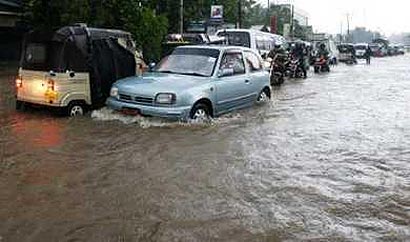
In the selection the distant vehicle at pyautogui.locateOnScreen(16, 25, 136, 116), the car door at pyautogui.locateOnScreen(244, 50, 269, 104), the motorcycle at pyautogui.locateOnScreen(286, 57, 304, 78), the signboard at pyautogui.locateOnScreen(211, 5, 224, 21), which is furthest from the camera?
the signboard at pyautogui.locateOnScreen(211, 5, 224, 21)

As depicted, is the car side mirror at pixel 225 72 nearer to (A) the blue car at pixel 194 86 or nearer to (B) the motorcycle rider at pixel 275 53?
(A) the blue car at pixel 194 86

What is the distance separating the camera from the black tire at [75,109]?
37.3 feet

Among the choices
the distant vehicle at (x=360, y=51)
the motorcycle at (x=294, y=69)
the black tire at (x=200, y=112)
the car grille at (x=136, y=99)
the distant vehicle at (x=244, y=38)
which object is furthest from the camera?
the distant vehicle at (x=360, y=51)

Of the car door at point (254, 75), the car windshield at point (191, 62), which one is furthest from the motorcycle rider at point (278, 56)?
the car windshield at point (191, 62)

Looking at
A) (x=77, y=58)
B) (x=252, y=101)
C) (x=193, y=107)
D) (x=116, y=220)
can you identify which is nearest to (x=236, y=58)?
(x=252, y=101)

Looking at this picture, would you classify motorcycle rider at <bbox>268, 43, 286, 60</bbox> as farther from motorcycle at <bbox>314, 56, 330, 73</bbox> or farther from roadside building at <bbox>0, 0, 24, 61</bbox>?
roadside building at <bbox>0, 0, 24, 61</bbox>

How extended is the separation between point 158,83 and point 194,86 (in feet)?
2.16

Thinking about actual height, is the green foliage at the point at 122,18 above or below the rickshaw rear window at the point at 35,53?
above

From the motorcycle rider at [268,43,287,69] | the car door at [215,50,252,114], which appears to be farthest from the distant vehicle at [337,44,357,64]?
the car door at [215,50,252,114]

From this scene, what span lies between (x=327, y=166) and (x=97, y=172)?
3150 mm

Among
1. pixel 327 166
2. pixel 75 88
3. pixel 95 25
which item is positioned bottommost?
pixel 327 166

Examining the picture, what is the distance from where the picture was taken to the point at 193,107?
10.7m

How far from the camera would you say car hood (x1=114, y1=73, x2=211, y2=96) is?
10547 millimetres

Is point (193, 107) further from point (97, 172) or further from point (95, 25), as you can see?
point (95, 25)
